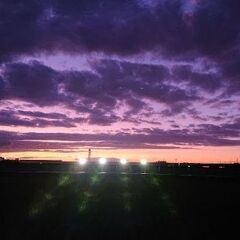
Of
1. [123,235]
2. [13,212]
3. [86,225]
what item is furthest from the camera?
[13,212]

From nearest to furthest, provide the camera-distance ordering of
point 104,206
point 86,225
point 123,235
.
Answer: point 123,235
point 86,225
point 104,206

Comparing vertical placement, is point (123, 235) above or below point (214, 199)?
below

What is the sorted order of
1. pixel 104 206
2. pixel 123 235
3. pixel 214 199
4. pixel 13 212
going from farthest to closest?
pixel 214 199, pixel 104 206, pixel 13 212, pixel 123 235

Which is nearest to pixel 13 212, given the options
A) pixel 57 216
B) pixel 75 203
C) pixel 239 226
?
pixel 57 216

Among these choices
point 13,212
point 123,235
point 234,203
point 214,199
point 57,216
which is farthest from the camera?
point 214,199

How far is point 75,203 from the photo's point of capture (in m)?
26.7

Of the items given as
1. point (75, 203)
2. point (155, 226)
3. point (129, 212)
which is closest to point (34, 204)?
point (75, 203)

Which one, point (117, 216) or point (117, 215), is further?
point (117, 215)

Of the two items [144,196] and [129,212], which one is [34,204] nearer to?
[129,212]

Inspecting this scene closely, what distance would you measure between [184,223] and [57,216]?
5.90 m

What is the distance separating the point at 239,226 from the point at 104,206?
28.7 ft

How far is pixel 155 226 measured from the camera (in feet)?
61.5

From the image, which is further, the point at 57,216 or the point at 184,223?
the point at 57,216

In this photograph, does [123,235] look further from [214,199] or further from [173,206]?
[214,199]
